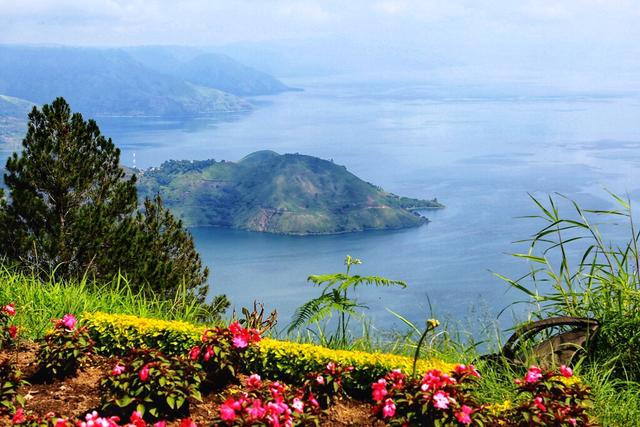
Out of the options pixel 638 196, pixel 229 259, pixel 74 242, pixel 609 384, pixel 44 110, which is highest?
pixel 44 110

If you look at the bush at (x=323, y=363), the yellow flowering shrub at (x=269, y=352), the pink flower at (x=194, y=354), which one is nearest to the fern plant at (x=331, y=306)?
the yellow flowering shrub at (x=269, y=352)

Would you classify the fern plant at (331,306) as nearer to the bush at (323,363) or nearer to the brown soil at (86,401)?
the bush at (323,363)

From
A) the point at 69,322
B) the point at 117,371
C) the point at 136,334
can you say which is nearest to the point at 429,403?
Result: the point at 117,371

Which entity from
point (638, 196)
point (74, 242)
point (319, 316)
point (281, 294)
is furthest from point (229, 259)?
point (319, 316)

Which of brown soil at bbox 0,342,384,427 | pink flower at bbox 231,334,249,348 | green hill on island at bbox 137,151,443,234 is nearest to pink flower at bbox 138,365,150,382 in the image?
brown soil at bbox 0,342,384,427

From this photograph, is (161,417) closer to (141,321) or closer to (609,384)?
(141,321)

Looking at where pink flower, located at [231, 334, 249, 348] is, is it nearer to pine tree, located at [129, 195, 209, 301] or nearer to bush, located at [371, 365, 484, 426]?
bush, located at [371, 365, 484, 426]
